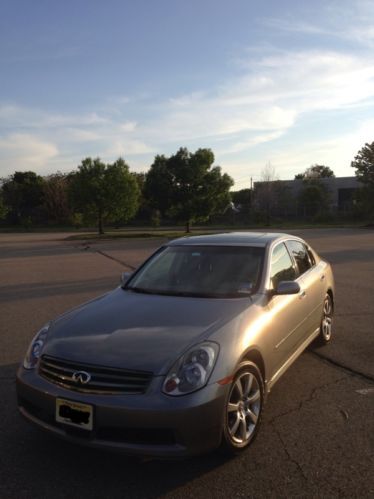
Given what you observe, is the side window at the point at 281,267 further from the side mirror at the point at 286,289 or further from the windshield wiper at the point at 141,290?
the windshield wiper at the point at 141,290

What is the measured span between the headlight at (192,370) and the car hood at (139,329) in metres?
0.06

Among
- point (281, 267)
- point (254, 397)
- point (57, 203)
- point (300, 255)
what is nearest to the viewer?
point (254, 397)

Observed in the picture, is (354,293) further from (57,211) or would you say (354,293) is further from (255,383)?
(57,211)

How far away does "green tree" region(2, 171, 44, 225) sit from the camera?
64781 millimetres

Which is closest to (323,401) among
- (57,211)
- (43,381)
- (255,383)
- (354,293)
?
(255,383)

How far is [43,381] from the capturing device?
10.3ft

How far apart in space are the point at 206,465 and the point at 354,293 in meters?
6.96

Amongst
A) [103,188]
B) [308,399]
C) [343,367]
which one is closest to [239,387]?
[308,399]

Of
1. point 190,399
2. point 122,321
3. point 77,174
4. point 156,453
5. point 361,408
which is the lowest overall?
point 361,408

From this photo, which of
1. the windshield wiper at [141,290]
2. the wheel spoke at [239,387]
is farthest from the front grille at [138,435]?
the windshield wiper at [141,290]

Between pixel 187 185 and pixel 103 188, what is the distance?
631 cm

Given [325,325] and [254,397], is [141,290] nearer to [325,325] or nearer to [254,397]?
[254,397]

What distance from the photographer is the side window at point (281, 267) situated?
4.39 meters

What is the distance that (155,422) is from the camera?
2.77 metres
